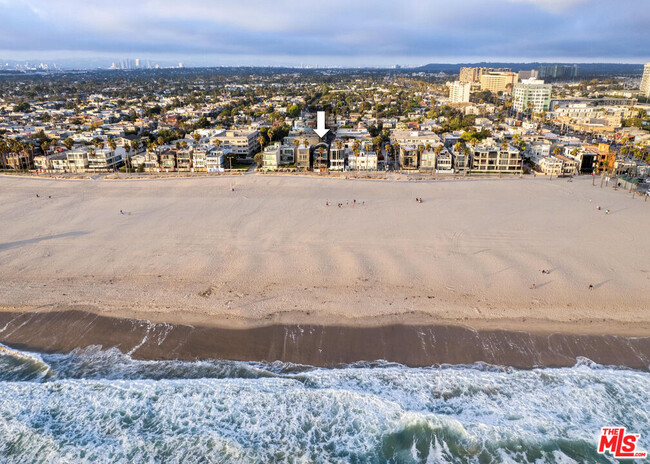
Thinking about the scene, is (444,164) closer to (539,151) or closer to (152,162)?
(539,151)

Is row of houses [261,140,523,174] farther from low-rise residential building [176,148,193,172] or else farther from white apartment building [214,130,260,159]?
low-rise residential building [176,148,193,172]

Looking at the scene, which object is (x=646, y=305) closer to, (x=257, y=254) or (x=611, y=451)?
(x=611, y=451)

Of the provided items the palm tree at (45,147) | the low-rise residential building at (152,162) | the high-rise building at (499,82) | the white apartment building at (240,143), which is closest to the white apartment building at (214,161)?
the low-rise residential building at (152,162)

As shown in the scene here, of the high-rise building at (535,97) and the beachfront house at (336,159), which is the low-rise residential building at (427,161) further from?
the high-rise building at (535,97)

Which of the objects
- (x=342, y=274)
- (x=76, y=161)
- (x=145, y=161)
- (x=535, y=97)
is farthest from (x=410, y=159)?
(x=535, y=97)

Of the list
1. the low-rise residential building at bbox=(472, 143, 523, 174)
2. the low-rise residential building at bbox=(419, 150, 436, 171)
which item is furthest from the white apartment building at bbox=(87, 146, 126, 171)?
the low-rise residential building at bbox=(472, 143, 523, 174)
